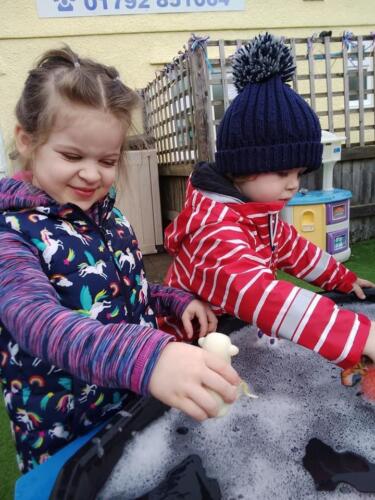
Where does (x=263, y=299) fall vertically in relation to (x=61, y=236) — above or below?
below

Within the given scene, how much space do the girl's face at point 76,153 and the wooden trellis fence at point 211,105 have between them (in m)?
2.81

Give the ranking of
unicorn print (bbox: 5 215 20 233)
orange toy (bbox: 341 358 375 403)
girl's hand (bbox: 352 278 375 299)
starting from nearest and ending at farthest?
unicorn print (bbox: 5 215 20 233) → orange toy (bbox: 341 358 375 403) → girl's hand (bbox: 352 278 375 299)

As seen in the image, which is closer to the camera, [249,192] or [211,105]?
[249,192]

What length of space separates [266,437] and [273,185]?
0.69m

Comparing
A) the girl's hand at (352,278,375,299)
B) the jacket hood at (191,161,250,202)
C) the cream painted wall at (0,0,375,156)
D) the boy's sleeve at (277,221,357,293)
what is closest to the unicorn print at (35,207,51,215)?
the jacket hood at (191,161,250,202)

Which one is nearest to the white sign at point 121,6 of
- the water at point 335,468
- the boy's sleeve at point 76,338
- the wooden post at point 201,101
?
the wooden post at point 201,101

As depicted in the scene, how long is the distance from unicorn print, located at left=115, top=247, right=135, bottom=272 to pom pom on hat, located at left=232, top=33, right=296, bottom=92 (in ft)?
2.03

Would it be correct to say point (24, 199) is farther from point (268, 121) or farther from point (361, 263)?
point (361, 263)

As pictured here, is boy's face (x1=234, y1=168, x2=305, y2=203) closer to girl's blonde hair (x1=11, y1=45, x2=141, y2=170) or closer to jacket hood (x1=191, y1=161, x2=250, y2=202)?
jacket hood (x1=191, y1=161, x2=250, y2=202)

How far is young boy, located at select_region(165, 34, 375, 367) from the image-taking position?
3.57 feet

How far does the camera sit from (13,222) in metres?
0.87

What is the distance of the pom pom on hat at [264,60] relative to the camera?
1.26 metres

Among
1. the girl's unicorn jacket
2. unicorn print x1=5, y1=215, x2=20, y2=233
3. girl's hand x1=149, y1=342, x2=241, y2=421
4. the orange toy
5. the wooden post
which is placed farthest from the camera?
the wooden post

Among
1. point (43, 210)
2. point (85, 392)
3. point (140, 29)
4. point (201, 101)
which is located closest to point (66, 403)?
point (85, 392)
